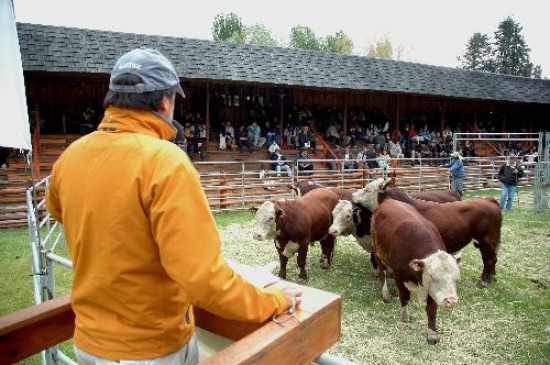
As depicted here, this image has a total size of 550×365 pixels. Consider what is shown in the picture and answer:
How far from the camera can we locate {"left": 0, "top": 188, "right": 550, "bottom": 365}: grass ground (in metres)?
4.55

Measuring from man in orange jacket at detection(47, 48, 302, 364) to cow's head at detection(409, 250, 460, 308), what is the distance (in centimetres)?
348

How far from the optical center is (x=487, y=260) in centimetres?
647

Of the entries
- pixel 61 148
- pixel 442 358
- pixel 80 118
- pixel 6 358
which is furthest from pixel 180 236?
pixel 80 118

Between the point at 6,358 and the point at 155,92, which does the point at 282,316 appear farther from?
the point at 6,358

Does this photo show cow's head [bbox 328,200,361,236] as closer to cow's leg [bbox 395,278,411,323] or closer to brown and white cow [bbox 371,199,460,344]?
brown and white cow [bbox 371,199,460,344]

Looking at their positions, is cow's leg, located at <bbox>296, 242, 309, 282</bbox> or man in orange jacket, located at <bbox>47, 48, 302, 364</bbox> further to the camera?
cow's leg, located at <bbox>296, 242, 309, 282</bbox>

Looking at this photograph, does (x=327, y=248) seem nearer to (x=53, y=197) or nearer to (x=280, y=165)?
(x=53, y=197)

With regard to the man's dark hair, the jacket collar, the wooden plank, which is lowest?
the wooden plank

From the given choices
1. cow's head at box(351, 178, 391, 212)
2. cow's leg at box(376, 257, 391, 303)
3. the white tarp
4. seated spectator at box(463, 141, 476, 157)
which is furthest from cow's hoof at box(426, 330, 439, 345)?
seated spectator at box(463, 141, 476, 157)

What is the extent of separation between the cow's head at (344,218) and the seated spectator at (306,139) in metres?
10.8

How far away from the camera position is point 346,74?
19172mm

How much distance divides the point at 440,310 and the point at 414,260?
1.47 metres

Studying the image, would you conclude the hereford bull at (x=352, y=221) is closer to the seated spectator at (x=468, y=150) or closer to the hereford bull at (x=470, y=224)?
the hereford bull at (x=470, y=224)

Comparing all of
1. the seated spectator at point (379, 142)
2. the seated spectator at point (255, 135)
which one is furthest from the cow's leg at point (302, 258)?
the seated spectator at point (379, 142)
